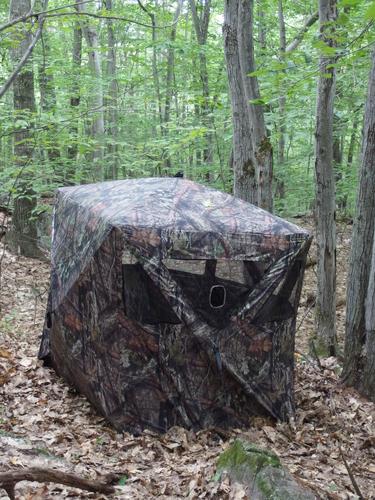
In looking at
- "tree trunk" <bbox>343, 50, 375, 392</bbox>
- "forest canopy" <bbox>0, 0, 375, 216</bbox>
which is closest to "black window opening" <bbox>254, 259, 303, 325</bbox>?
"tree trunk" <bbox>343, 50, 375, 392</bbox>

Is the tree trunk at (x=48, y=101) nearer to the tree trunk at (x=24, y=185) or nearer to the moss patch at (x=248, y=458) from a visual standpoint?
the tree trunk at (x=24, y=185)

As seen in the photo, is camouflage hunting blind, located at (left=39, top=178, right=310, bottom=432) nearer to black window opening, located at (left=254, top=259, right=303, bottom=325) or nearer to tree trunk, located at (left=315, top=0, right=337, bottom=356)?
black window opening, located at (left=254, top=259, right=303, bottom=325)

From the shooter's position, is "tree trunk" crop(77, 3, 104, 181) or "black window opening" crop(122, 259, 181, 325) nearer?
"black window opening" crop(122, 259, 181, 325)

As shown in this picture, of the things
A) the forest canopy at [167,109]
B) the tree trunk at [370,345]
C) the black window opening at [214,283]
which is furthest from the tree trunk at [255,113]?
the black window opening at [214,283]

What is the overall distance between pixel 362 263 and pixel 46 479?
15.5ft

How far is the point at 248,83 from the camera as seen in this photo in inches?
301

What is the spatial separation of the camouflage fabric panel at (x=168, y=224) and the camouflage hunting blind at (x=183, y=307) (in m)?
0.01

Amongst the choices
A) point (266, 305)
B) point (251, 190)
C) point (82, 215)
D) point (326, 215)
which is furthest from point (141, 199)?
point (326, 215)

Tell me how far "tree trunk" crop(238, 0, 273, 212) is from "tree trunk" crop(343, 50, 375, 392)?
166 cm

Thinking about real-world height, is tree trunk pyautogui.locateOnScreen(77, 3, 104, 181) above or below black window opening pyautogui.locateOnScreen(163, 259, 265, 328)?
above

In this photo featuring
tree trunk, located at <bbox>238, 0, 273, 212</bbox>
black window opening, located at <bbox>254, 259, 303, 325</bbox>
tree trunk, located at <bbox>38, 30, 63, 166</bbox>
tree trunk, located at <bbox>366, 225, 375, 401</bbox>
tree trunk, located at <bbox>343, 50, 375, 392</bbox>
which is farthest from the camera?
tree trunk, located at <bbox>38, 30, 63, 166</bbox>

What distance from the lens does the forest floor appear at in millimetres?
3905

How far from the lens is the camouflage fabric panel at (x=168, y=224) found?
199 inches

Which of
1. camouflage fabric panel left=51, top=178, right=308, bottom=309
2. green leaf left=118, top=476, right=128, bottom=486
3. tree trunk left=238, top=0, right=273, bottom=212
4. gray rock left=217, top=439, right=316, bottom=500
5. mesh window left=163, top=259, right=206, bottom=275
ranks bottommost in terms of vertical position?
green leaf left=118, top=476, right=128, bottom=486
